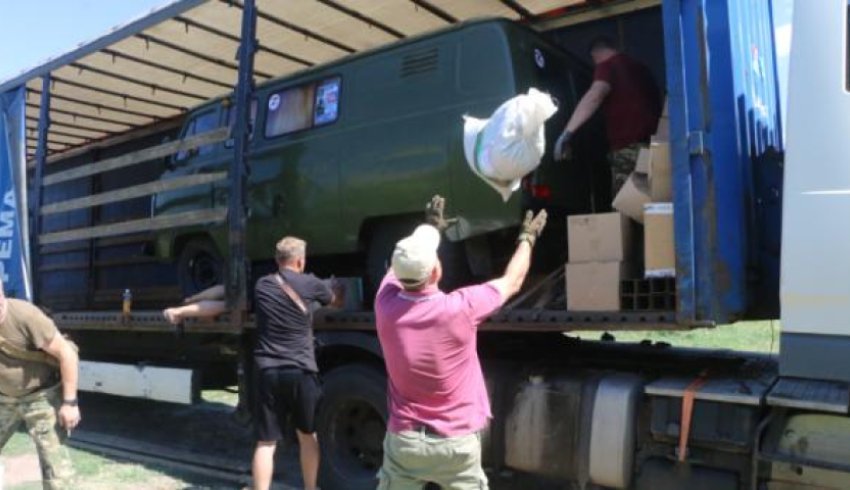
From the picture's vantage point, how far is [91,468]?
230 inches

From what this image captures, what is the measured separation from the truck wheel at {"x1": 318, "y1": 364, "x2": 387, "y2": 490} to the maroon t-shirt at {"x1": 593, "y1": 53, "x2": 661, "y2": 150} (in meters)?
Answer: 2.08

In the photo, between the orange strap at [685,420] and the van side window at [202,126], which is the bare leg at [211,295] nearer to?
the van side window at [202,126]

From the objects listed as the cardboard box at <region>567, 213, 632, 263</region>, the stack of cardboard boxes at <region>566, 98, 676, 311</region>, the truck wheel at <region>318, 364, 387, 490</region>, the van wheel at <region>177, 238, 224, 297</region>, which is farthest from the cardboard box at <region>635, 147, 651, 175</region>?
the van wheel at <region>177, 238, 224, 297</region>

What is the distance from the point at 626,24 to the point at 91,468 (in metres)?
5.36

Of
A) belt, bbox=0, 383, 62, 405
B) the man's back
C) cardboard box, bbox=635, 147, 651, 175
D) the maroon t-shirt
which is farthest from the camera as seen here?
the maroon t-shirt

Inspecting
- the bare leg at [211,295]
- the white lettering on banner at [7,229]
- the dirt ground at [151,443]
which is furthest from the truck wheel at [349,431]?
the white lettering on banner at [7,229]

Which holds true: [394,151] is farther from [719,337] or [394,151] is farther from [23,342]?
[719,337]

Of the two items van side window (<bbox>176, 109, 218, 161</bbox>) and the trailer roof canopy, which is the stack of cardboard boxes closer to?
the trailer roof canopy

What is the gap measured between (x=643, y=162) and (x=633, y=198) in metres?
0.21

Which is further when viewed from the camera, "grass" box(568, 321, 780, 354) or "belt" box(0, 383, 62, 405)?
"grass" box(568, 321, 780, 354)

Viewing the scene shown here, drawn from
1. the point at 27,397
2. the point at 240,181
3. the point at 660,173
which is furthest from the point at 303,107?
the point at 660,173

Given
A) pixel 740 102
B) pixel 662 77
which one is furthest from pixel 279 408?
pixel 662 77

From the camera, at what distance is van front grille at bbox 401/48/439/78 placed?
4863 mm

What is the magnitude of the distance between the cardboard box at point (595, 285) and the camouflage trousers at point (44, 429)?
2832mm
